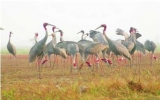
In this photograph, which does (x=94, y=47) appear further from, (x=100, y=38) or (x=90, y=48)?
(x=100, y=38)

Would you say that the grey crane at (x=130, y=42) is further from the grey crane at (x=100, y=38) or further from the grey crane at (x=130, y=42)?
the grey crane at (x=100, y=38)

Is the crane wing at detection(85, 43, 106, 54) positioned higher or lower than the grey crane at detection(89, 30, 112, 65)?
lower

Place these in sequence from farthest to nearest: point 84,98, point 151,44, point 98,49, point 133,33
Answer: point 151,44, point 133,33, point 98,49, point 84,98

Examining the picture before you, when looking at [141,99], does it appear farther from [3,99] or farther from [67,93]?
[3,99]

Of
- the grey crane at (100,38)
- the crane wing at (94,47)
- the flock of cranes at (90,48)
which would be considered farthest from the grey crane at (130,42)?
the crane wing at (94,47)

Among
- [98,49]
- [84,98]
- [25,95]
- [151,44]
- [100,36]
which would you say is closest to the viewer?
[84,98]

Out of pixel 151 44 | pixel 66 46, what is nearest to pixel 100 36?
pixel 66 46

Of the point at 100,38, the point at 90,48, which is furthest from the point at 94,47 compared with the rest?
the point at 100,38

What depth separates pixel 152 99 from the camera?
7.46 metres

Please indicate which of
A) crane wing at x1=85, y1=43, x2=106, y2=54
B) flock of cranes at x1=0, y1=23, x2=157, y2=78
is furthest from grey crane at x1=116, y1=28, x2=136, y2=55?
crane wing at x1=85, y1=43, x2=106, y2=54

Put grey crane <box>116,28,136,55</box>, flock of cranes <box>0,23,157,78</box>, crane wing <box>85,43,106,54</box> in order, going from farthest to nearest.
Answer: grey crane <box>116,28,136,55</box> < crane wing <box>85,43,106,54</box> < flock of cranes <box>0,23,157,78</box>

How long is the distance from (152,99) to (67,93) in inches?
78.2

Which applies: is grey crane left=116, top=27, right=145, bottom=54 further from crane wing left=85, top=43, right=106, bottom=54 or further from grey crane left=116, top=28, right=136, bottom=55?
crane wing left=85, top=43, right=106, bottom=54

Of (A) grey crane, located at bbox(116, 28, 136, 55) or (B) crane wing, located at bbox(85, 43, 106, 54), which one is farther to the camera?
(A) grey crane, located at bbox(116, 28, 136, 55)
